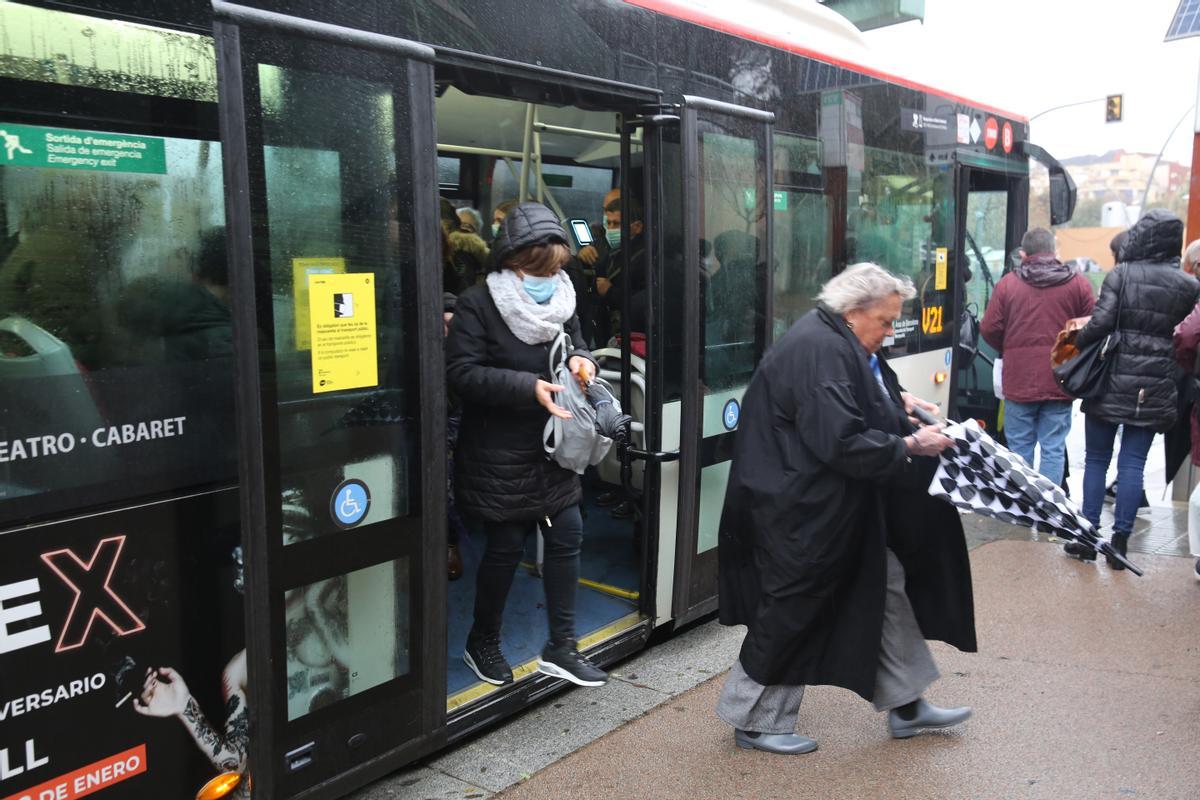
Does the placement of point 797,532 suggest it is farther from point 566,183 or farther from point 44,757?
point 566,183

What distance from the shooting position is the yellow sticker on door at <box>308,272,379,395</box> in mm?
2744

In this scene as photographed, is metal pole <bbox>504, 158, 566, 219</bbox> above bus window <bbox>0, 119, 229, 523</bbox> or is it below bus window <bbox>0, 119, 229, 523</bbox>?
above

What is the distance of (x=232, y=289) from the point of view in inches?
99.3

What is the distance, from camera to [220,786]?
8.88ft

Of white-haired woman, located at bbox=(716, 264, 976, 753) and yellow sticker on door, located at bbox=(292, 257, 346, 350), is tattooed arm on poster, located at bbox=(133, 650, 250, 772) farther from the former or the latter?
white-haired woman, located at bbox=(716, 264, 976, 753)

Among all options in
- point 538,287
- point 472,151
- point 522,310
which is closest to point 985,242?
point 472,151

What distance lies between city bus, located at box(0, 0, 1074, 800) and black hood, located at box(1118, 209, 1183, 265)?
8.29ft

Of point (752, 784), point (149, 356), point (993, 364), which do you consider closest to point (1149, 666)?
point (752, 784)

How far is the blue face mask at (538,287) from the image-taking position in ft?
11.6

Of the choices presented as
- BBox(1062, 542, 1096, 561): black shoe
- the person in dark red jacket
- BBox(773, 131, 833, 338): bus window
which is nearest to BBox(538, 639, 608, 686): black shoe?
BBox(773, 131, 833, 338): bus window

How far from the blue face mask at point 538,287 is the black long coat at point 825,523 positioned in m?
0.79

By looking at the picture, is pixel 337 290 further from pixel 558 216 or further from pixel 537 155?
pixel 558 216

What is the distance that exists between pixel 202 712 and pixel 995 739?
2.59m

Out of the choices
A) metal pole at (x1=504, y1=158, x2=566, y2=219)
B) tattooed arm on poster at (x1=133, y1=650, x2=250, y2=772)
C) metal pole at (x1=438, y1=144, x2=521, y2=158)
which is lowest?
tattooed arm on poster at (x1=133, y1=650, x2=250, y2=772)
